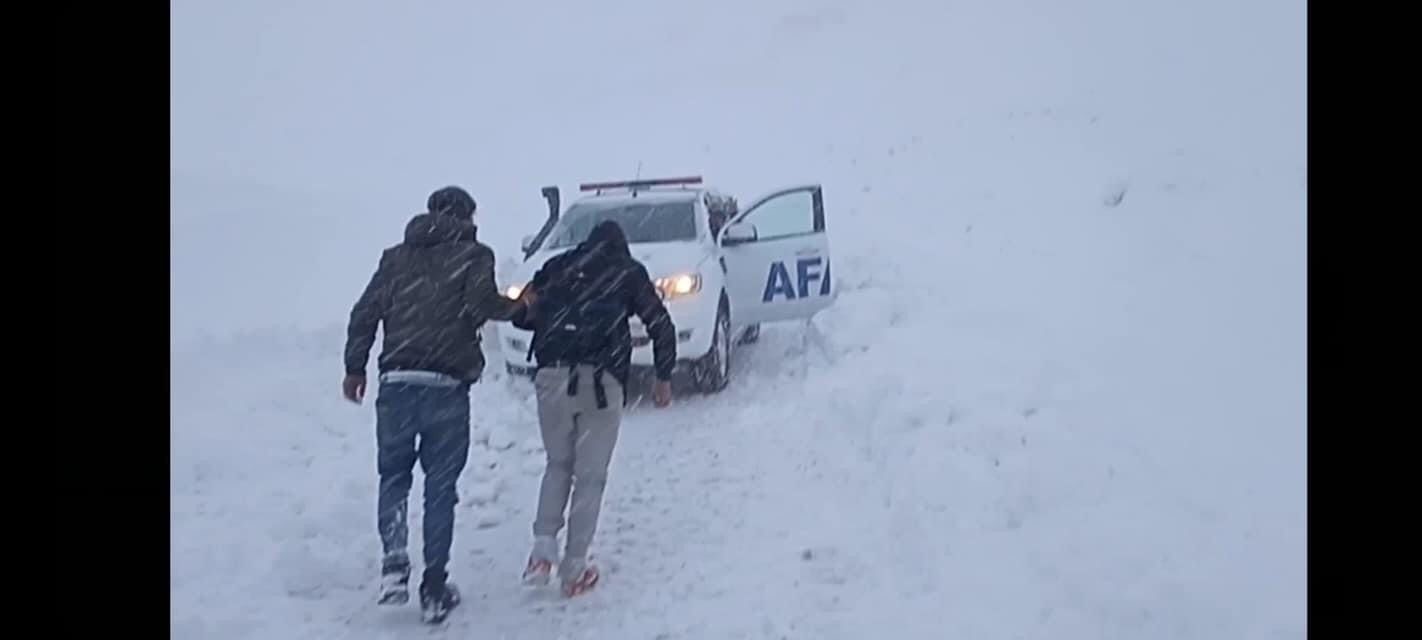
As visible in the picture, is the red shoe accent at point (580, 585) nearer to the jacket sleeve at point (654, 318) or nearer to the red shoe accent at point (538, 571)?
the red shoe accent at point (538, 571)

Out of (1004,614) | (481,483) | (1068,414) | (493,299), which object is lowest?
(1004,614)

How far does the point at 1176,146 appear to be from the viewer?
5.93 metres

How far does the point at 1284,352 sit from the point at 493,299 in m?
3.40

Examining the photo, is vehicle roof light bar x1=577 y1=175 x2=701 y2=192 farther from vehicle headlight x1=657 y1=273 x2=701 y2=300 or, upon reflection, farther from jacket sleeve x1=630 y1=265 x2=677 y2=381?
jacket sleeve x1=630 y1=265 x2=677 y2=381

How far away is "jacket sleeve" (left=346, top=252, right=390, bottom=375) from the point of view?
14.1ft

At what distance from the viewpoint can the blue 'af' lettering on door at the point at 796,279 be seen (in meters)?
6.87

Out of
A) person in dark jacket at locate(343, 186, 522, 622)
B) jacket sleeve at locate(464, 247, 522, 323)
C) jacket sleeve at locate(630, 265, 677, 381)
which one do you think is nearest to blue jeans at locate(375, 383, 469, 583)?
person in dark jacket at locate(343, 186, 522, 622)

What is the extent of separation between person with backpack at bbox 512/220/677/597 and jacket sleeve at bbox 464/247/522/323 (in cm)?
14

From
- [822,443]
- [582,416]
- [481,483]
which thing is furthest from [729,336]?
[582,416]

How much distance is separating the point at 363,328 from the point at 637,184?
2267 millimetres

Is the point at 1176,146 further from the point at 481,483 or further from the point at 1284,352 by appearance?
the point at 481,483

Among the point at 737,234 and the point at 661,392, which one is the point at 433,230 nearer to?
the point at 661,392

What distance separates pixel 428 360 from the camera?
4.25 metres

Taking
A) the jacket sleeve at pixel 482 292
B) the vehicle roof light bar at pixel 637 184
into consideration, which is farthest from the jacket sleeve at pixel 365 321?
the vehicle roof light bar at pixel 637 184
